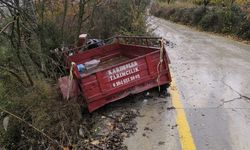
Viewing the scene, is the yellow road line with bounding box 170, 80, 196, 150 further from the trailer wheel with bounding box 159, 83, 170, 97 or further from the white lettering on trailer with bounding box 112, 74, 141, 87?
the white lettering on trailer with bounding box 112, 74, 141, 87

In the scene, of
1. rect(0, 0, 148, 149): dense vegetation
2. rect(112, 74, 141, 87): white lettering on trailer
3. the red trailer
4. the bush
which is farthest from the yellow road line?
the bush

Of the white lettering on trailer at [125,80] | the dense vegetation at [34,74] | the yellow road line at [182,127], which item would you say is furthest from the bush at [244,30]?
the white lettering on trailer at [125,80]

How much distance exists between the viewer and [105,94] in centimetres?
723

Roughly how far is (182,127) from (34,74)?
4.17 m

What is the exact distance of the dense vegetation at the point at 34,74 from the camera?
6.54 m

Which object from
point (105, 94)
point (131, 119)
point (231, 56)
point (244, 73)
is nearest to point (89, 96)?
point (105, 94)

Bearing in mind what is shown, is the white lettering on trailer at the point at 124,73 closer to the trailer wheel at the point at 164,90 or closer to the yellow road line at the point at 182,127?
the trailer wheel at the point at 164,90

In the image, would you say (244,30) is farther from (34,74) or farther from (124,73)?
(34,74)

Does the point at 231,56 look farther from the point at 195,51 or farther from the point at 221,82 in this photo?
the point at 221,82

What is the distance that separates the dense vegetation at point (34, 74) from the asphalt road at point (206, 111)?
145 centimetres

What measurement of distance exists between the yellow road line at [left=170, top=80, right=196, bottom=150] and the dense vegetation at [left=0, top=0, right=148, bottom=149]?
1930 millimetres

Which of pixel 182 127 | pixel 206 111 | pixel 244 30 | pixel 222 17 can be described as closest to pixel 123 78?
pixel 182 127

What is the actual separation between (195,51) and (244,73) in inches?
179

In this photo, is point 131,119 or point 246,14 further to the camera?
point 246,14
